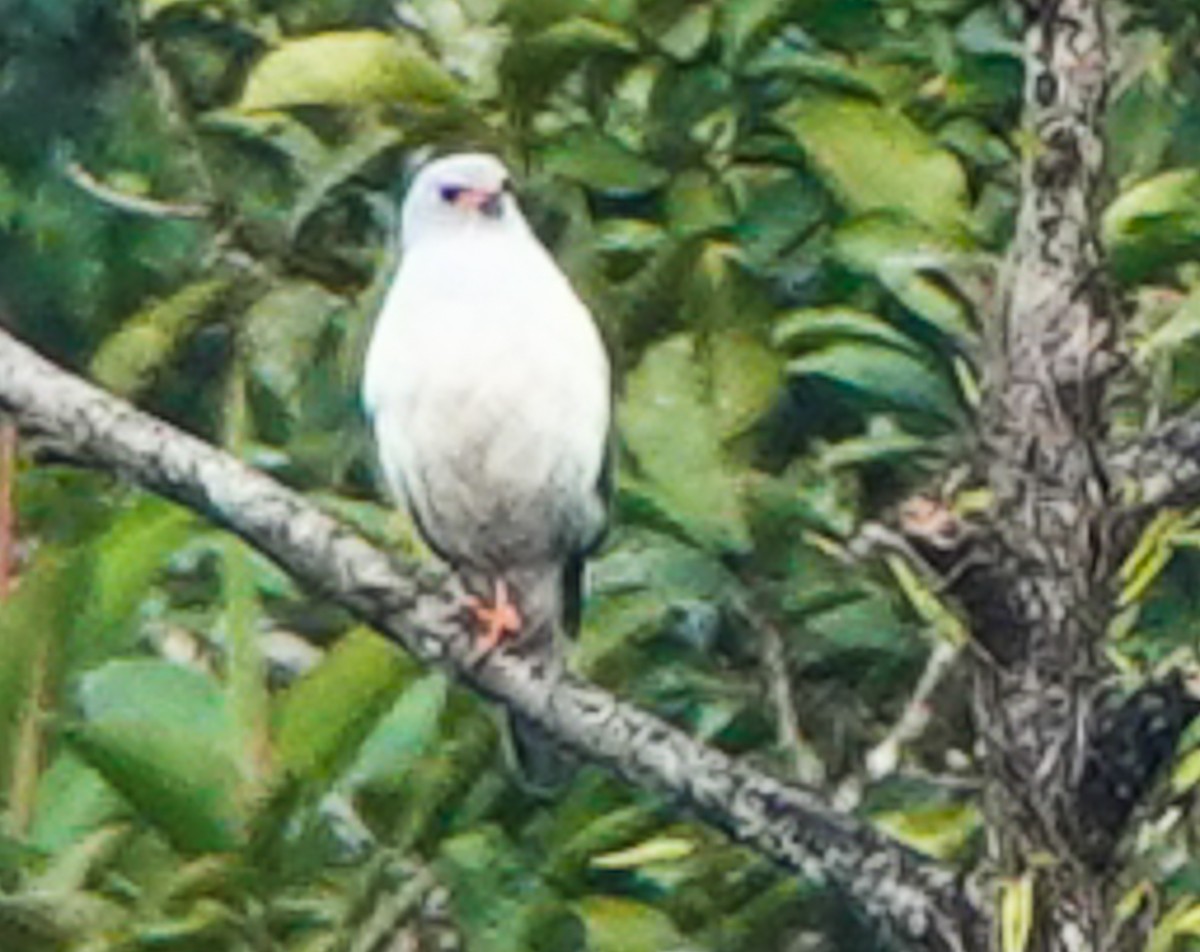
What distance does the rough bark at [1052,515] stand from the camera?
13.3 feet

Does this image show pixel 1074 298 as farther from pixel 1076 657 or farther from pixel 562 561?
pixel 562 561

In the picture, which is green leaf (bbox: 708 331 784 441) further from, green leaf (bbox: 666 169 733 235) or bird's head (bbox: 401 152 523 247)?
bird's head (bbox: 401 152 523 247)

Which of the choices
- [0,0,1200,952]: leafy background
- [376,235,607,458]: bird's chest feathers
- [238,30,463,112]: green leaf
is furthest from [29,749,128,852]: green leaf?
[376,235,607,458]: bird's chest feathers

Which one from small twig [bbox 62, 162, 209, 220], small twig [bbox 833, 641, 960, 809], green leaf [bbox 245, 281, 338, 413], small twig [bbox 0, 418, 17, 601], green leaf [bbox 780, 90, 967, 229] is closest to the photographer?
small twig [bbox 833, 641, 960, 809]

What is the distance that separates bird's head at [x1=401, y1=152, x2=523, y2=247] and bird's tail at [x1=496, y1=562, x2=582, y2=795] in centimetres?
44

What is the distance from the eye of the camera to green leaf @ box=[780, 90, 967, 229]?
5.36 meters

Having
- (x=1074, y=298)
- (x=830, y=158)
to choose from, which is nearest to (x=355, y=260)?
(x=830, y=158)

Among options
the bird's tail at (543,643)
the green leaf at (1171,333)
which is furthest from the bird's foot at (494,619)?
the green leaf at (1171,333)

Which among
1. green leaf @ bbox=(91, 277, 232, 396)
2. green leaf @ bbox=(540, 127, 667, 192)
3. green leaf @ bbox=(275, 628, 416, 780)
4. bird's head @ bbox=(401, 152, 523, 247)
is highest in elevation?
green leaf @ bbox=(540, 127, 667, 192)

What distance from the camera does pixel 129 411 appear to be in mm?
4668

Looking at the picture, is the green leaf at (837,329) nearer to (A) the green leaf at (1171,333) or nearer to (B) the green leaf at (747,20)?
(B) the green leaf at (747,20)

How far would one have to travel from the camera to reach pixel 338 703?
4992 mm

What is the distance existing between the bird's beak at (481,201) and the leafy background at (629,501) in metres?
0.19

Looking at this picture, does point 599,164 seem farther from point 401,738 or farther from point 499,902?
point 499,902
